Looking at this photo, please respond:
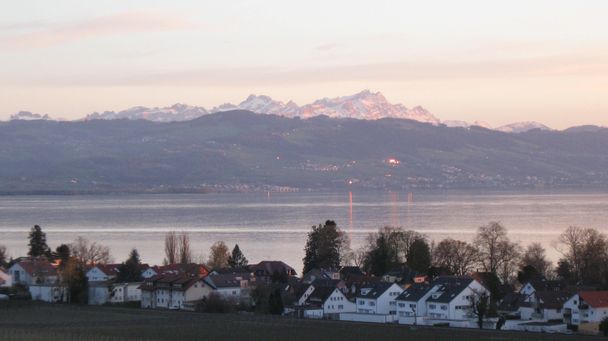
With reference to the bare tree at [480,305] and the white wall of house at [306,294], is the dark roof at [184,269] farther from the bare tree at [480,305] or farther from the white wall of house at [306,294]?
the bare tree at [480,305]

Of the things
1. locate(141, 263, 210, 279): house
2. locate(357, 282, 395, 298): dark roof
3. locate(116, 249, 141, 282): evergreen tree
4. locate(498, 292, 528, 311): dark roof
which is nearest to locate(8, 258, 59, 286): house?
locate(116, 249, 141, 282): evergreen tree

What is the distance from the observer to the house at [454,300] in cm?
3300

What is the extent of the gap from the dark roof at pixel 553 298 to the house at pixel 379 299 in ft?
15.2

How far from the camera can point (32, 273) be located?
140ft

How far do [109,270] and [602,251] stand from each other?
60.9ft

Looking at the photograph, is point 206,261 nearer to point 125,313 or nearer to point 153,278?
point 153,278

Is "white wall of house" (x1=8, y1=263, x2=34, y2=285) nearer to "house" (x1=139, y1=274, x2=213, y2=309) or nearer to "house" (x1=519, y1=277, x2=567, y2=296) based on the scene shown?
"house" (x1=139, y1=274, x2=213, y2=309)

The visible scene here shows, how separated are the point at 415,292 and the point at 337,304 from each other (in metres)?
2.91

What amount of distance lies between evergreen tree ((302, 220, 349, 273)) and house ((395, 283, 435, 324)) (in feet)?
A: 41.2

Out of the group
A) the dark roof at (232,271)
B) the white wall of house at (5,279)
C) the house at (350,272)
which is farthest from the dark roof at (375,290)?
the white wall of house at (5,279)

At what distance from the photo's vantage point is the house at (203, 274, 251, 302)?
38.1 m

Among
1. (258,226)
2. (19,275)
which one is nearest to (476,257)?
(19,275)

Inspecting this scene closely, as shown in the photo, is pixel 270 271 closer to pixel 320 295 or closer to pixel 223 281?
pixel 223 281

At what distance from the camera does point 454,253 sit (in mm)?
43250
